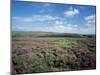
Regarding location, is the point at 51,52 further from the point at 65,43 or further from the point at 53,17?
the point at 53,17

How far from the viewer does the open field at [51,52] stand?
2574mm

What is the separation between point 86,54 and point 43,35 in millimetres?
683

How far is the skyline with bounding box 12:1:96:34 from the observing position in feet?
8.48

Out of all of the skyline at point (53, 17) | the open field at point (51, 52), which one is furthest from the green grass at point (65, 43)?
the skyline at point (53, 17)

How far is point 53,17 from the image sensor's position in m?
2.71

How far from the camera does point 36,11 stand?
8.67 ft

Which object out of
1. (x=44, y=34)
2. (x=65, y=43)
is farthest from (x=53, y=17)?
(x=65, y=43)

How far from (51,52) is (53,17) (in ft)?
1.54

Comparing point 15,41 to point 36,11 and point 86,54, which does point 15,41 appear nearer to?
point 36,11

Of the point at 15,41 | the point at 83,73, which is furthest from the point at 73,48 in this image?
the point at 15,41

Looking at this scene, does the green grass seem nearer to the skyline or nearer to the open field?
the open field

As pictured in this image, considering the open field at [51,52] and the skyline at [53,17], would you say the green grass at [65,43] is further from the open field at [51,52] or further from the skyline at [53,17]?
the skyline at [53,17]

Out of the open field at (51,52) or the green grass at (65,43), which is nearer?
the open field at (51,52)

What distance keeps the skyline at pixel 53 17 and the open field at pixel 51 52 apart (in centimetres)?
8
